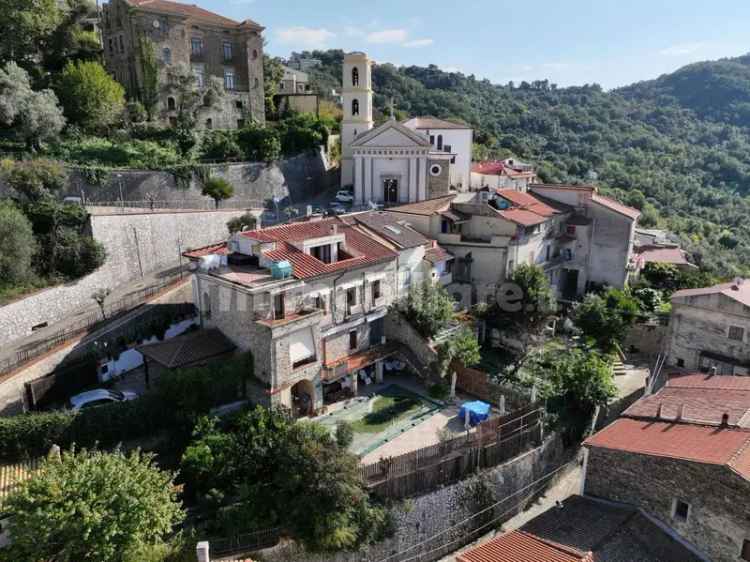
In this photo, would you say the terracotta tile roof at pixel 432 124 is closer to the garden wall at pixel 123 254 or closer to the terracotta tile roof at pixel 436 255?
the garden wall at pixel 123 254

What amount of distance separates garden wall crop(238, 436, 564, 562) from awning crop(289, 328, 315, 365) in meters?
→ 7.18

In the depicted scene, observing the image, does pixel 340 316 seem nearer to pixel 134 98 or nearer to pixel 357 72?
pixel 357 72

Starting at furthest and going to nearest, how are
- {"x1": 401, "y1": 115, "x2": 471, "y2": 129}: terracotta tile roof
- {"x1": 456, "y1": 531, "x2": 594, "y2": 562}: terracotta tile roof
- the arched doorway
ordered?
{"x1": 401, "y1": 115, "x2": 471, "y2": 129}: terracotta tile roof
the arched doorway
{"x1": 456, "y1": 531, "x2": 594, "y2": 562}: terracotta tile roof

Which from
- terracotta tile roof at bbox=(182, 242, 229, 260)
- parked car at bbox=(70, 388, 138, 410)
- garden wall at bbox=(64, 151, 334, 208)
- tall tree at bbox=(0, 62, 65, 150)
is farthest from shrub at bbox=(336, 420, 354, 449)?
tall tree at bbox=(0, 62, 65, 150)

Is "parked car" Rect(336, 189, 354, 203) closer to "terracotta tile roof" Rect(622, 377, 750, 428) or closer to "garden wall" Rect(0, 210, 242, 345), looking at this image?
"garden wall" Rect(0, 210, 242, 345)

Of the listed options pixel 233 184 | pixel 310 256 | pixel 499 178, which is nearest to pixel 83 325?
pixel 310 256

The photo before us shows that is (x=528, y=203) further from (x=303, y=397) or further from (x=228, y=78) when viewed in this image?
(x=228, y=78)

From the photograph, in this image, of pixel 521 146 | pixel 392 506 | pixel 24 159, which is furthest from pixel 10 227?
pixel 521 146

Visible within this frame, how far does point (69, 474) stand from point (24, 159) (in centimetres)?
2768

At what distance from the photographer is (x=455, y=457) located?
20.3 meters

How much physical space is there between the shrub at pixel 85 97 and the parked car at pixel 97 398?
28604mm

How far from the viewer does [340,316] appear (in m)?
25.7

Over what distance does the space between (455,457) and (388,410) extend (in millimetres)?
4828

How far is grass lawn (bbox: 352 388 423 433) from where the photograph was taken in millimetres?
22984
